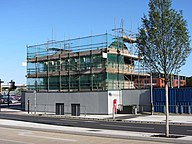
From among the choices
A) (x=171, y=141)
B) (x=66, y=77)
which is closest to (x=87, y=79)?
(x=66, y=77)

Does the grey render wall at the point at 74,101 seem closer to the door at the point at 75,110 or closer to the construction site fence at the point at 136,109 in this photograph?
the construction site fence at the point at 136,109

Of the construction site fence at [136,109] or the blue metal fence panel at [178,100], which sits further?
the construction site fence at [136,109]

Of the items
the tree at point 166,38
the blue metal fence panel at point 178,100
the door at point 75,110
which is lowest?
the door at point 75,110

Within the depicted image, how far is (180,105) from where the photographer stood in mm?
39594

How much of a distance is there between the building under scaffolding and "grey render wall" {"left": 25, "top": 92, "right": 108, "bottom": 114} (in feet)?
7.18

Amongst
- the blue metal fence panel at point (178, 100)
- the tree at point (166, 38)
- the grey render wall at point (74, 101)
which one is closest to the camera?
the tree at point (166, 38)

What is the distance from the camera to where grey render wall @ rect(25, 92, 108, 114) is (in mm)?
43562

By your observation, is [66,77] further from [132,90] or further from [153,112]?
[153,112]

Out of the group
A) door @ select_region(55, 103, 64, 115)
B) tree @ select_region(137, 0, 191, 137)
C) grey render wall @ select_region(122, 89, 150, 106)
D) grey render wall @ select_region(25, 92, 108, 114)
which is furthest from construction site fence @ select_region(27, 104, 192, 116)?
tree @ select_region(137, 0, 191, 137)

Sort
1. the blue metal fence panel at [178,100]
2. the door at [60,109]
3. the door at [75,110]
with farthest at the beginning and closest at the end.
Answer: the door at [60,109] < the door at [75,110] < the blue metal fence panel at [178,100]

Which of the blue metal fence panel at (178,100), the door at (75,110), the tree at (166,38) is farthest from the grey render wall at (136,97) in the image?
the tree at (166,38)

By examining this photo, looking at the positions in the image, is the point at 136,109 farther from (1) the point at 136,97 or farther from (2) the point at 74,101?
(2) the point at 74,101

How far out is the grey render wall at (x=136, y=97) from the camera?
142ft

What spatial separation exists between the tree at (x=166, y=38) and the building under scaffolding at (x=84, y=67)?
26.7 metres
